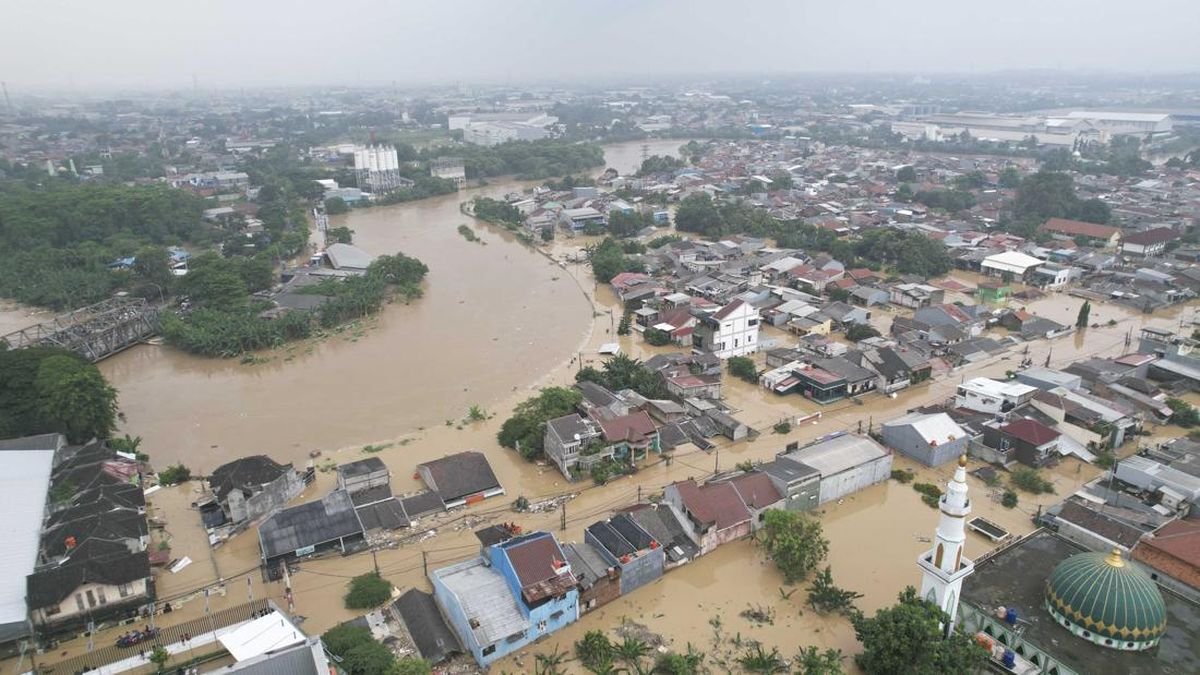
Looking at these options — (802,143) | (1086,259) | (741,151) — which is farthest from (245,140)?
(1086,259)

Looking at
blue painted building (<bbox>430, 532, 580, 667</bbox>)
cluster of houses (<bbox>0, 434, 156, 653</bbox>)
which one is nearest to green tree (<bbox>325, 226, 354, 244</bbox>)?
cluster of houses (<bbox>0, 434, 156, 653</bbox>)

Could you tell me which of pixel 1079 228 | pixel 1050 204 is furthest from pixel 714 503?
pixel 1050 204

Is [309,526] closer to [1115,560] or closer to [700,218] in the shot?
[1115,560]

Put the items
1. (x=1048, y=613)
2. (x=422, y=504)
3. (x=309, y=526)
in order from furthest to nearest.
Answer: (x=422, y=504), (x=309, y=526), (x=1048, y=613)

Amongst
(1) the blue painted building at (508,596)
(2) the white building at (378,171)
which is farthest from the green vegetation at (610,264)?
(2) the white building at (378,171)

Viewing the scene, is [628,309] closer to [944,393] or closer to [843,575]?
[944,393]

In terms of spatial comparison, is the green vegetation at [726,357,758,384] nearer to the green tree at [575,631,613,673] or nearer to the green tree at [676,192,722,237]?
the green tree at [575,631,613,673]
